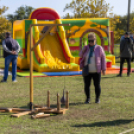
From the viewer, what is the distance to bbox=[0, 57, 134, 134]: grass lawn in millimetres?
4684

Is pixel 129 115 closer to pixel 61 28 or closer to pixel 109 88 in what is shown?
pixel 109 88

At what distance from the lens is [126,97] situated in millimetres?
7434

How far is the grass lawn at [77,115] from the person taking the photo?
4684mm

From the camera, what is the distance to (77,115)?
18.5 ft

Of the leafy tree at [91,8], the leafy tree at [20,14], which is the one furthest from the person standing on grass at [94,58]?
the leafy tree at [20,14]

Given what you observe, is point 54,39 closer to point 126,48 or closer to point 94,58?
point 126,48

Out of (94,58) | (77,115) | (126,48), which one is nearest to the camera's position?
(77,115)

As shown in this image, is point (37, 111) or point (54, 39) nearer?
point (37, 111)

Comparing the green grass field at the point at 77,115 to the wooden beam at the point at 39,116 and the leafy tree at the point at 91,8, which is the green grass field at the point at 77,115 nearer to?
the wooden beam at the point at 39,116

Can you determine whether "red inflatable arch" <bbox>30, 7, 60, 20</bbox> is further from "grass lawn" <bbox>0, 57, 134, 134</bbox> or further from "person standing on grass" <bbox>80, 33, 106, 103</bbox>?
"person standing on grass" <bbox>80, 33, 106, 103</bbox>

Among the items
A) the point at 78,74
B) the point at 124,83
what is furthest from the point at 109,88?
the point at 78,74

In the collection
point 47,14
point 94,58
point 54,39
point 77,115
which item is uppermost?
point 47,14

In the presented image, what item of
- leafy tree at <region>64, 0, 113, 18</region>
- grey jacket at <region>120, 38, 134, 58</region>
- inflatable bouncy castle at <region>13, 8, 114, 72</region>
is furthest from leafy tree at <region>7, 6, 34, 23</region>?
grey jacket at <region>120, 38, 134, 58</region>

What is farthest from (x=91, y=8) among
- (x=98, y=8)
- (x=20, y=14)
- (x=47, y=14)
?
(x=20, y=14)
